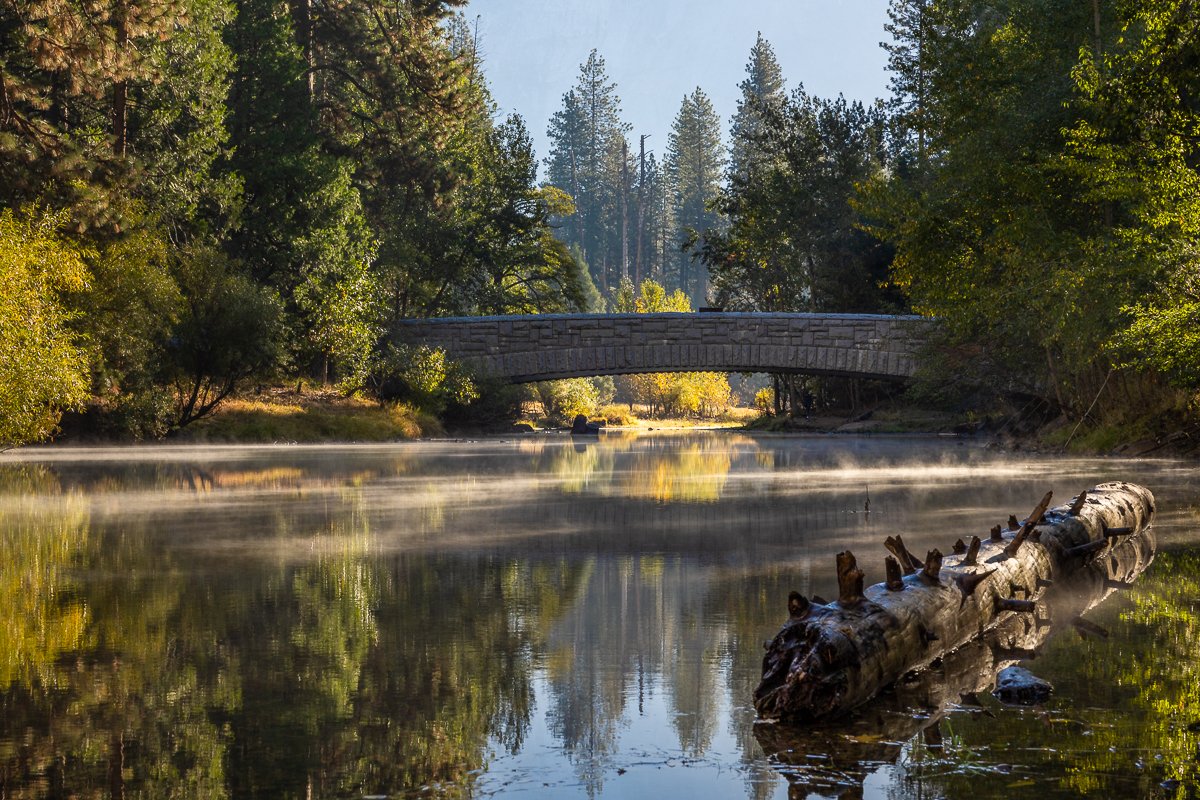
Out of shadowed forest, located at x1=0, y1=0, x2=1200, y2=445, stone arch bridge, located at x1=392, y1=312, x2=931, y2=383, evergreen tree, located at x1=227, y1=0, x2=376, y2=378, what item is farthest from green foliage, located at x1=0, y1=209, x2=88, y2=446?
stone arch bridge, located at x1=392, y1=312, x2=931, y2=383

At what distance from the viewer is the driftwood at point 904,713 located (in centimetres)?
530

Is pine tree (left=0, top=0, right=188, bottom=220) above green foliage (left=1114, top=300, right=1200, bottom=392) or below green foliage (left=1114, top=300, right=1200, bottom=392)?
above

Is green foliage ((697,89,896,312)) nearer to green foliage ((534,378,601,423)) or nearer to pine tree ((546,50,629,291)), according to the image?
green foliage ((534,378,601,423))

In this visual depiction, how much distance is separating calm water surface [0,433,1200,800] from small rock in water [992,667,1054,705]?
0.14 m

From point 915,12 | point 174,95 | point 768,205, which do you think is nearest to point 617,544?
point 174,95

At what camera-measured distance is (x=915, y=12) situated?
72.9 metres

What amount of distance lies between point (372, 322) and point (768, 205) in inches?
761

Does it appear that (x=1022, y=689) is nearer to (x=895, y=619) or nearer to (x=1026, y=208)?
(x=895, y=619)

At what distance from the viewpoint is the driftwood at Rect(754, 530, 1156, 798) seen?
17.4 feet

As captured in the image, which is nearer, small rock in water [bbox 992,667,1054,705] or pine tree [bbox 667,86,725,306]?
small rock in water [bbox 992,667,1054,705]

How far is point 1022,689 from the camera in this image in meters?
6.52

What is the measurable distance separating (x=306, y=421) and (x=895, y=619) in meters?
35.4

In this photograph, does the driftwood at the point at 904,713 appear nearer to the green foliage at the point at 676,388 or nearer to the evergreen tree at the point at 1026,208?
the evergreen tree at the point at 1026,208

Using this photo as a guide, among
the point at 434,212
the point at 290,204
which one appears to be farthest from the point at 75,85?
the point at 434,212
